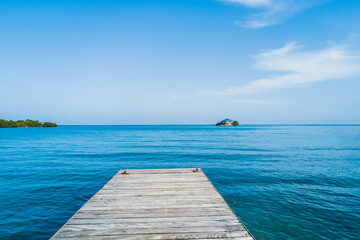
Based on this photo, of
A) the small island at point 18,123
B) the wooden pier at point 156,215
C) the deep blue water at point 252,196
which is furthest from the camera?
the small island at point 18,123

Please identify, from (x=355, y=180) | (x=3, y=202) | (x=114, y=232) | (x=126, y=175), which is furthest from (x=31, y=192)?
(x=355, y=180)

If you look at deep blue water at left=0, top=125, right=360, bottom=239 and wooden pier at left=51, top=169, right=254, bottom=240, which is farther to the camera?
deep blue water at left=0, top=125, right=360, bottom=239

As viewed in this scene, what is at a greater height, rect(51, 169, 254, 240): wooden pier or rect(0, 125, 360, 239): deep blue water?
rect(51, 169, 254, 240): wooden pier

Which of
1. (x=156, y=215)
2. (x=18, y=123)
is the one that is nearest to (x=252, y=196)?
(x=156, y=215)

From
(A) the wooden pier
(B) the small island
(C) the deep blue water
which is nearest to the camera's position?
(A) the wooden pier

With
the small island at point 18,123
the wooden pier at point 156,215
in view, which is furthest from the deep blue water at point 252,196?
the small island at point 18,123

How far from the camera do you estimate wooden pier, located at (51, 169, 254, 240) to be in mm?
4250

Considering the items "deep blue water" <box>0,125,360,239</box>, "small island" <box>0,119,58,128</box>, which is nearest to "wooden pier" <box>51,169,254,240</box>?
"deep blue water" <box>0,125,360,239</box>

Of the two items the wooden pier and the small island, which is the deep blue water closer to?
the wooden pier

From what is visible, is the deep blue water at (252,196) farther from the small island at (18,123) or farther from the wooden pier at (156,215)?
the small island at (18,123)

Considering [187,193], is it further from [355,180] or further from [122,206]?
[355,180]

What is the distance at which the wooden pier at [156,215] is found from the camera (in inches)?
167

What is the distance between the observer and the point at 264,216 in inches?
334

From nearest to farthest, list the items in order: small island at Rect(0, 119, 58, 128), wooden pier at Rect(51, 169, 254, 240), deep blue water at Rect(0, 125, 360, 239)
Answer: wooden pier at Rect(51, 169, 254, 240), deep blue water at Rect(0, 125, 360, 239), small island at Rect(0, 119, 58, 128)
